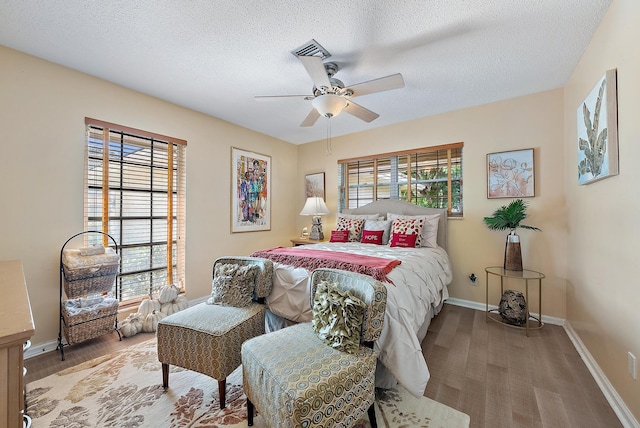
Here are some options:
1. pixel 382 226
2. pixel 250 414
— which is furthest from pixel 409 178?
pixel 250 414

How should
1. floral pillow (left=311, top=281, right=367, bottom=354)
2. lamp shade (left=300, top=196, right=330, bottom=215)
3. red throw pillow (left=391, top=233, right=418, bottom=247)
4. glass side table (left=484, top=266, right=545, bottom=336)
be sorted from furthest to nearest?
1. lamp shade (left=300, top=196, right=330, bottom=215)
2. red throw pillow (left=391, top=233, right=418, bottom=247)
3. glass side table (left=484, top=266, right=545, bottom=336)
4. floral pillow (left=311, top=281, right=367, bottom=354)

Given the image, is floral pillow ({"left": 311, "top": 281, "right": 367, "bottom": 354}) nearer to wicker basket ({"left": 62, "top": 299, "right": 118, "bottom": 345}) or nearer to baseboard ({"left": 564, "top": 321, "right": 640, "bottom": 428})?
baseboard ({"left": 564, "top": 321, "right": 640, "bottom": 428})

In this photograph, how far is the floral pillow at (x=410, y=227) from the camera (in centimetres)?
323

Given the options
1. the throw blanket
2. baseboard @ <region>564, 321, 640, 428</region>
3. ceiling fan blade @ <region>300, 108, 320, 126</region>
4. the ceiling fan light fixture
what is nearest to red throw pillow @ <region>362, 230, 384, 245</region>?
the throw blanket

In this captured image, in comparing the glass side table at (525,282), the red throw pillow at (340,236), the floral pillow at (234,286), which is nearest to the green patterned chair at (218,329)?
the floral pillow at (234,286)

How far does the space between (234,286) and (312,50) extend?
6.49 feet

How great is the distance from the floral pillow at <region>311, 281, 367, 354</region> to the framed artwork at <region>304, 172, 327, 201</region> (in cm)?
326

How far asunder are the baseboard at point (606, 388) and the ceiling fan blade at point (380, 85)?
2.50 meters

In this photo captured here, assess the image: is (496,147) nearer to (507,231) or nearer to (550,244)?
(507,231)

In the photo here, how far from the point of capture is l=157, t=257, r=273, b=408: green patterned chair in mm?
1638

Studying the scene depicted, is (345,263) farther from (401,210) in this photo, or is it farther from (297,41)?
(401,210)

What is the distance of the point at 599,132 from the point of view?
6.17 feet

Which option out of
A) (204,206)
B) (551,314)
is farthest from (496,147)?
(204,206)

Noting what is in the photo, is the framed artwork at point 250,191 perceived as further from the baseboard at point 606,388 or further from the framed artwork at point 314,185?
the baseboard at point 606,388
